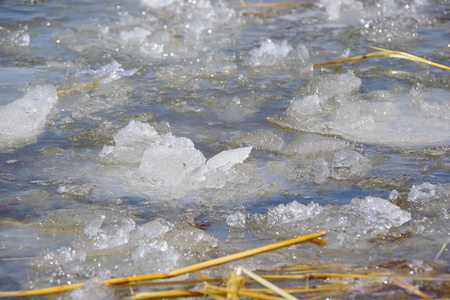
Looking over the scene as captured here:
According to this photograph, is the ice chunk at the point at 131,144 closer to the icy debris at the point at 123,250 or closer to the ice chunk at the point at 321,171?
the icy debris at the point at 123,250

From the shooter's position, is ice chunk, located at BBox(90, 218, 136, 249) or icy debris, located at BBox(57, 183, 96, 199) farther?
icy debris, located at BBox(57, 183, 96, 199)

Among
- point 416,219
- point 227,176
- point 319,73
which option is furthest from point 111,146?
point 319,73

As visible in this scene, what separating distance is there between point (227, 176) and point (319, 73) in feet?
5.54

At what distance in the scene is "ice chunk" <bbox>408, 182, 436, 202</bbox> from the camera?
2.24m

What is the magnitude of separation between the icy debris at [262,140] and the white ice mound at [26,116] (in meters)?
1.10

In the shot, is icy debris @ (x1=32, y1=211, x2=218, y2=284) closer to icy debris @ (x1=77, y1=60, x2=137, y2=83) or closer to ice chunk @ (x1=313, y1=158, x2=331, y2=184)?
ice chunk @ (x1=313, y1=158, x2=331, y2=184)

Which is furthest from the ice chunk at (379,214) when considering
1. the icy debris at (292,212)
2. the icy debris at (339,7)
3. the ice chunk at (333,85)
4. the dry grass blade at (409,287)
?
the icy debris at (339,7)

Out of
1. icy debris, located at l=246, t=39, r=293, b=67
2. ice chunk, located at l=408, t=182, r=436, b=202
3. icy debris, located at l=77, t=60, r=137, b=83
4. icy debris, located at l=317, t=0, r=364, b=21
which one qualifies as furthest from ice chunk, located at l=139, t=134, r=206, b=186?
icy debris, located at l=317, t=0, r=364, b=21

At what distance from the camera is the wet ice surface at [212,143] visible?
Result: 2.00 m

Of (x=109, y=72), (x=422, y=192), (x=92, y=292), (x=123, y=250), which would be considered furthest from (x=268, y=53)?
(x=92, y=292)

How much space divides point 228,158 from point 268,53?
1799 millimetres

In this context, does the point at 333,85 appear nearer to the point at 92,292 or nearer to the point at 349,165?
the point at 349,165

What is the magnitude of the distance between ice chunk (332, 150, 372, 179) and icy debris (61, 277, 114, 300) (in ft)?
4.06

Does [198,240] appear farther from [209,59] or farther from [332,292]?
[209,59]
